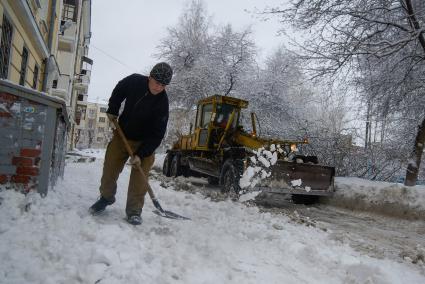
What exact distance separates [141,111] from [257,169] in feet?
15.3

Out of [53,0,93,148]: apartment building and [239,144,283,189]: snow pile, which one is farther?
[53,0,93,148]: apartment building

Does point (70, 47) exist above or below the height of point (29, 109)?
above

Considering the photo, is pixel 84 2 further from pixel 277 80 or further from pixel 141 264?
pixel 141 264

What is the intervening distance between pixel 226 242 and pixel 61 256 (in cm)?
178

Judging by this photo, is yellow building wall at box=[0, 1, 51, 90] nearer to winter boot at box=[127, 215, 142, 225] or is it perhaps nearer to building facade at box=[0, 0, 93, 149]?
building facade at box=[0, 0, 93, 149]

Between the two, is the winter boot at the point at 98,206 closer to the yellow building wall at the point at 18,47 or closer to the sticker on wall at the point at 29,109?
the sticker on wall at the point at 29,109

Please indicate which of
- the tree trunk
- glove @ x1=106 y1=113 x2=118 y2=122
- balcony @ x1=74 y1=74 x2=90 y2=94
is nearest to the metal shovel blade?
glove @ x1=106 y1=113 x2=118 y2=122

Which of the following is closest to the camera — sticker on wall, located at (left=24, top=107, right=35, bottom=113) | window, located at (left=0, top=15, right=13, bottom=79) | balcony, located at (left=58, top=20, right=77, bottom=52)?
sticker on wall, located at (left=24, top=107, right=35, bottom=113)

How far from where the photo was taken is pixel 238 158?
882 centimetres

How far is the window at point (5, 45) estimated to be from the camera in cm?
809

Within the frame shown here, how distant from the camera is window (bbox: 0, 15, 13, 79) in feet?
26.6

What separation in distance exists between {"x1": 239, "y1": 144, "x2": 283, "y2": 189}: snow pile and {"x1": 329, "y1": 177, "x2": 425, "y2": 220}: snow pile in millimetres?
1987

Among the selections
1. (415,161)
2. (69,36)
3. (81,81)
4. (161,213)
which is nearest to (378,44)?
(415,161)

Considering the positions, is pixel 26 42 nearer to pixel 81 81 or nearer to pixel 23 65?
pixel 23 65
